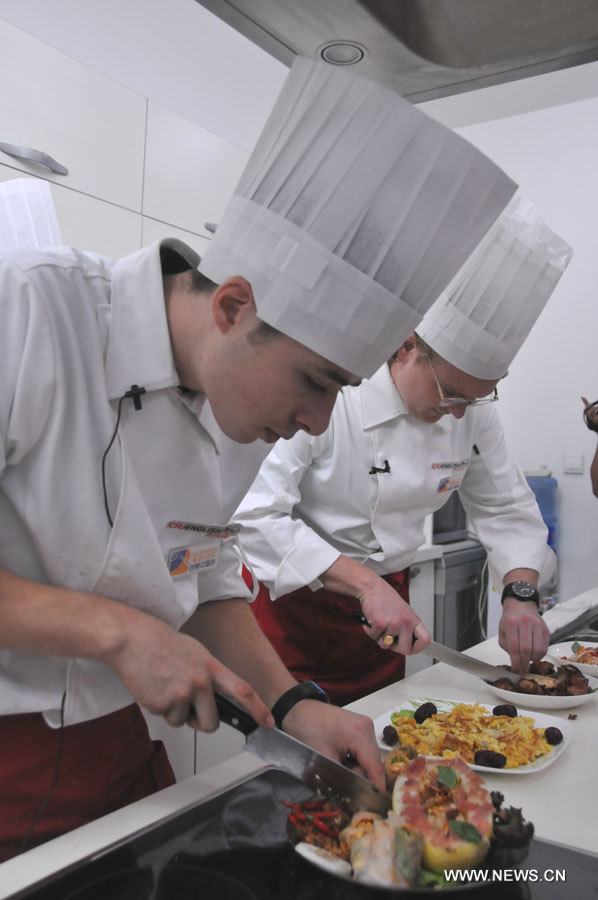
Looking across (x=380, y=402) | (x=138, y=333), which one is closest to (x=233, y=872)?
(x=138, y=333)

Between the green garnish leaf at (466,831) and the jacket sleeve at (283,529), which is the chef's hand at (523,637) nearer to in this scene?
the jacket sleeve at (283,529)

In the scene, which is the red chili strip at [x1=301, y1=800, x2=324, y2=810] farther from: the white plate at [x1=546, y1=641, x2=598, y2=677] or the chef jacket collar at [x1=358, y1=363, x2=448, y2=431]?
the chef jacket collar at [x1=358, y1=363, x2=448, y2=431]

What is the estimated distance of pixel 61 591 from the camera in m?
0.77

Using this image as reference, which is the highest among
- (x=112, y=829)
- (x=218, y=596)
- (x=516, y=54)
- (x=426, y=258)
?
(x=516, y=54)

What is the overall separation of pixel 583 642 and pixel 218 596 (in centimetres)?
107

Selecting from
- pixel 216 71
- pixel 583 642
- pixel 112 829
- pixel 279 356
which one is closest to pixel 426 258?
pixel 279 356

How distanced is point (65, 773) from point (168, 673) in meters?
0.27

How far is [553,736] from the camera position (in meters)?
1.05

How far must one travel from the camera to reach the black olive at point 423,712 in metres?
1.12

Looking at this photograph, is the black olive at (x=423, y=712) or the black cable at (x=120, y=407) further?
the black olive at (x=423, y=712)

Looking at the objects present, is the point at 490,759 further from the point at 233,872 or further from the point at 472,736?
the point at 233,872

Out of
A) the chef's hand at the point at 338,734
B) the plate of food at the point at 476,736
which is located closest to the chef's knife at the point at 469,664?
the plate of food at the point at 476,736

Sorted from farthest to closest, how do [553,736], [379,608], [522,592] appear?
1. [522,592]
2. [379,608]
3. [553,736]

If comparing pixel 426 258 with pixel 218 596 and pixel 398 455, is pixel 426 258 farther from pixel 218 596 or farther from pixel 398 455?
pixel 398 455
